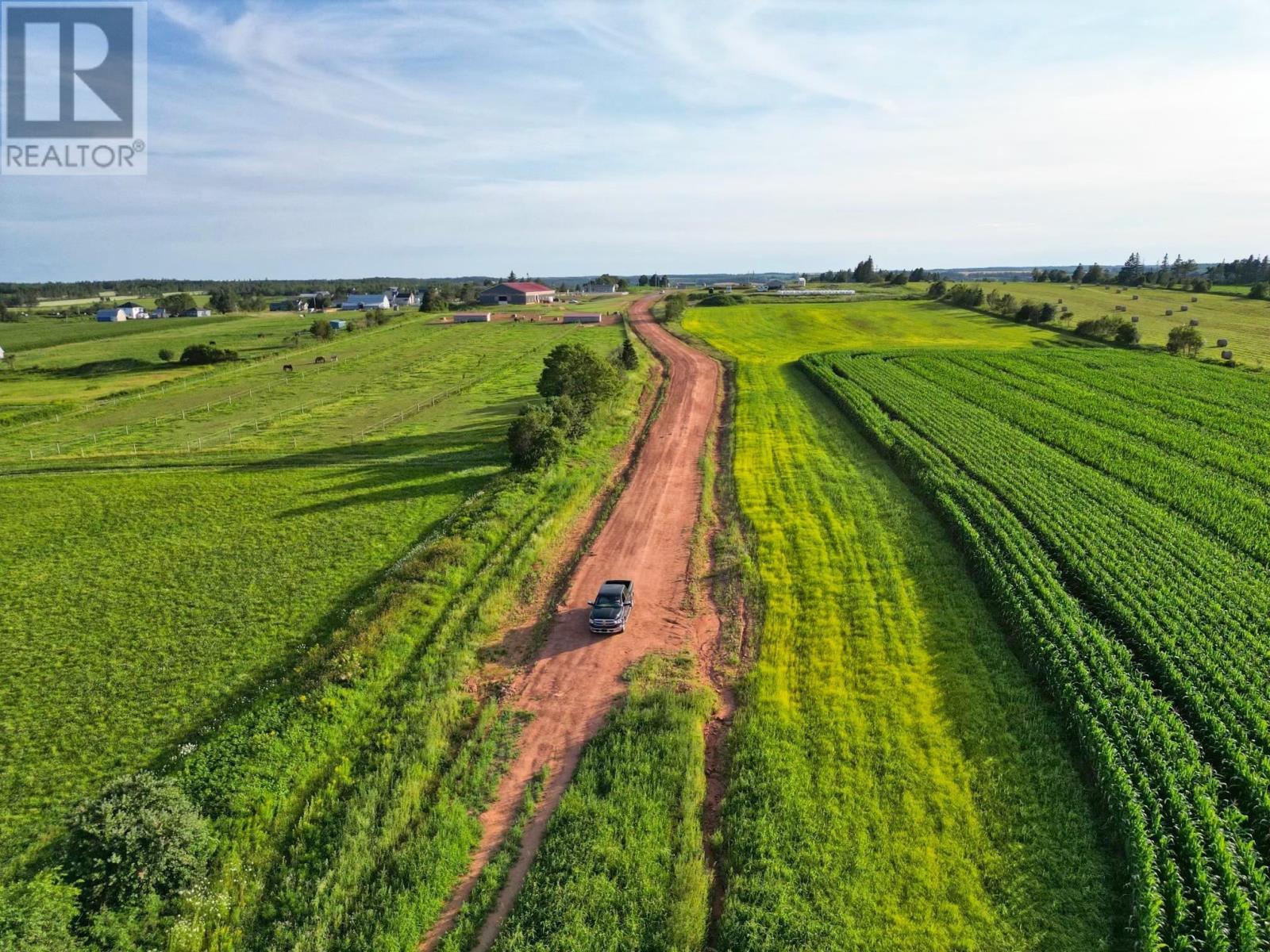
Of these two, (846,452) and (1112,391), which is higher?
(1112,391)

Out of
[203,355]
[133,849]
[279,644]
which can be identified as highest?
[203,355]

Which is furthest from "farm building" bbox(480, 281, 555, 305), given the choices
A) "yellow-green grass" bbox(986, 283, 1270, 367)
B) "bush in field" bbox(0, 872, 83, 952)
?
"bush in field" bbox(0, 872, 83, 952)

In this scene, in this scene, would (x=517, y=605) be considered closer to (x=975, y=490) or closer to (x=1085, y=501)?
(x=975, y=490)

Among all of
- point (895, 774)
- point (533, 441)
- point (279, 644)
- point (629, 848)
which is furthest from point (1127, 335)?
point (279, 644)

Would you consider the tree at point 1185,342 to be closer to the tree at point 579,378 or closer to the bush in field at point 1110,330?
the bush in field at point 1110,330

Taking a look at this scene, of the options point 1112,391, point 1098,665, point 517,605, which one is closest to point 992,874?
point 1098,665

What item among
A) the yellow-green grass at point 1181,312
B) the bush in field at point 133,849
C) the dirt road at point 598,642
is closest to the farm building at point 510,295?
the yellow-green grass at point 1181,312

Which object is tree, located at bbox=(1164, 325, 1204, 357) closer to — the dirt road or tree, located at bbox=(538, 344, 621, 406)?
the dirt road

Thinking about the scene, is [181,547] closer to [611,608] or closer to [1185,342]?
[611,608]
